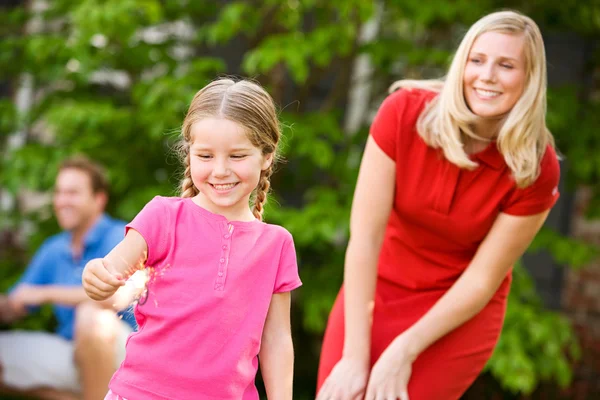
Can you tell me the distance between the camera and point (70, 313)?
14.1ft

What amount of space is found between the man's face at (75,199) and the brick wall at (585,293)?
3.42 meters

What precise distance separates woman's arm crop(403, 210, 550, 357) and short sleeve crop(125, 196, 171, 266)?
1.07 metres

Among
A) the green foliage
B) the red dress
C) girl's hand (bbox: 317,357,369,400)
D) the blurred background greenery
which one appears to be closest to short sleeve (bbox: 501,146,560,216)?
the red dress

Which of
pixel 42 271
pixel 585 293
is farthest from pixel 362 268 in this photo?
pixel 585 293

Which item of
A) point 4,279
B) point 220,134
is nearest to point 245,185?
point 220,134

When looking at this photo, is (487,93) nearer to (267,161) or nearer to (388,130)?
(388,130)

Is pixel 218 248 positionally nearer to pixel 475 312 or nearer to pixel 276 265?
pixel 276 265

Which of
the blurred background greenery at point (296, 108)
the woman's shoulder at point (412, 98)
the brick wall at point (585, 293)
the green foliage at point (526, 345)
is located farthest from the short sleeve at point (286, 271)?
the brick wall at point (585, 293)

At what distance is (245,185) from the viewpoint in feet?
6.01

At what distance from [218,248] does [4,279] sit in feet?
12.4

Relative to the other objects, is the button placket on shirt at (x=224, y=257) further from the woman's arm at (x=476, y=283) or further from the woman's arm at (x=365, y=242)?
the woman's arm at (x=476, y=283)

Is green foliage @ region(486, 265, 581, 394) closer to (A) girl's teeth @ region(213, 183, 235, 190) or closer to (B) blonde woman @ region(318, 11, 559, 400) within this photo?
(B) blonde woman @ region(318, 11, 559, 400)

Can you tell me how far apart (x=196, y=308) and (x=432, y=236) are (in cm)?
112

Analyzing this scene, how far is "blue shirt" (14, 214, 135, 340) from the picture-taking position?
13.7ft
